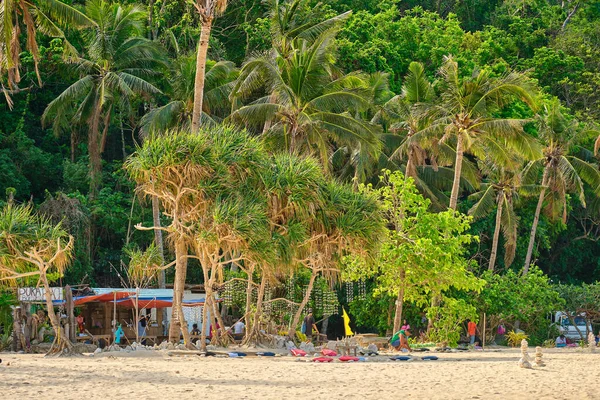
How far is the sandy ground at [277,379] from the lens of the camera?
51.8 ft

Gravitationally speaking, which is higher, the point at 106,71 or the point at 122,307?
the point at 106,71

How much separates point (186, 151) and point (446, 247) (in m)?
9.28

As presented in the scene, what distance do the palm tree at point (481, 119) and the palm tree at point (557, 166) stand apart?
648 centimetres

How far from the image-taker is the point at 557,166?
133 ft

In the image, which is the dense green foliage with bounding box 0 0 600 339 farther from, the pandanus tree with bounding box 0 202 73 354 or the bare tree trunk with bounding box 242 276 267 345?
the pandanus tree with bounding box 0 202 73 354

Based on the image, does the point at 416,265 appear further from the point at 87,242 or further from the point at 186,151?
the point at 87,242

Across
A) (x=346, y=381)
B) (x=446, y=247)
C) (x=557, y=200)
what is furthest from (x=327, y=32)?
(x=346, y=381)

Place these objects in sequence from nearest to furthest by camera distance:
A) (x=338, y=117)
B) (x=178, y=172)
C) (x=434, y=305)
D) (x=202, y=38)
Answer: (x=178, y=172)
(x=202, y=38)
(x=434, y=305)
(x=338, y=117)

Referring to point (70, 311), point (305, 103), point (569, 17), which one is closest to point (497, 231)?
point (305, 103)

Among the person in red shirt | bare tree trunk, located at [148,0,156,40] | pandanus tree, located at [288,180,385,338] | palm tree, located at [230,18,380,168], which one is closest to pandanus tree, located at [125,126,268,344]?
pandanus tree, located at [288,180,385,338]

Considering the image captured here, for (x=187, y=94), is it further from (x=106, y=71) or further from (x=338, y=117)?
(x=338, y=117)

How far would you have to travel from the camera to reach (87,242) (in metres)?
35.8

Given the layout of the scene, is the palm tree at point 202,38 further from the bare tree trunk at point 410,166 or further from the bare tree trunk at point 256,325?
the bare tree trunk at point 410,166

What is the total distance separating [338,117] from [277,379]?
1564 centimetres
